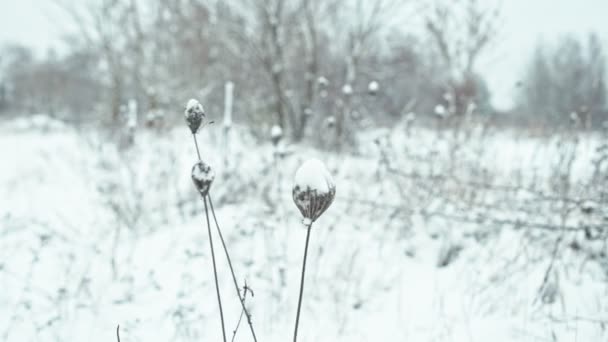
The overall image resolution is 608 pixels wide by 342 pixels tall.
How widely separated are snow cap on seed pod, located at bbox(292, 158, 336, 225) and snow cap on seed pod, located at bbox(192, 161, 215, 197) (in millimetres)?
195

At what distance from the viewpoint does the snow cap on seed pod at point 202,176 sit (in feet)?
2.31

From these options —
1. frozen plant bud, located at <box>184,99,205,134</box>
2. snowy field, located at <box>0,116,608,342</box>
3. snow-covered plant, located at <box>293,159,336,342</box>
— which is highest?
frozen plant bud, located at <box>184,99,205,134</box>

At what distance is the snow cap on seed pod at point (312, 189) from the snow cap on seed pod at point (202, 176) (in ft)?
0.64

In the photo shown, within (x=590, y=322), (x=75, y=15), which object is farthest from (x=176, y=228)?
(x=75, y=15)

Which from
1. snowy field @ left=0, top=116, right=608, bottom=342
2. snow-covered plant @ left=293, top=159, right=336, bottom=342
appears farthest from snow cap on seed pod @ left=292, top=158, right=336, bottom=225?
snowy field @ left=0, top=116, right=608, bottom=342

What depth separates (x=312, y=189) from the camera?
2.05 ft

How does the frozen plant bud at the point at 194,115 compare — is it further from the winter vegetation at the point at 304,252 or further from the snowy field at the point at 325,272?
the snowy field at the point at 325,272

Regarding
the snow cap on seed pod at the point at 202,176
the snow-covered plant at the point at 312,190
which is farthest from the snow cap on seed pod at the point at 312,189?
the snow cap on seed pod at the point at 202,176

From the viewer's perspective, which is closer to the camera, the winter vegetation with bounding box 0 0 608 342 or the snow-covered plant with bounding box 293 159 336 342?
the snow-covered plant with bounding box 293 159 336 342

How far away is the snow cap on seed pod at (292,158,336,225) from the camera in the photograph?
63cm

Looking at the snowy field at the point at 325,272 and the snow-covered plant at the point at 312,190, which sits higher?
the snow-covered plant at the point at 312,190

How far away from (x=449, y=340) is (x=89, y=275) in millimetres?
1701

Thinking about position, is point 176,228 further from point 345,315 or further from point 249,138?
point 249,138

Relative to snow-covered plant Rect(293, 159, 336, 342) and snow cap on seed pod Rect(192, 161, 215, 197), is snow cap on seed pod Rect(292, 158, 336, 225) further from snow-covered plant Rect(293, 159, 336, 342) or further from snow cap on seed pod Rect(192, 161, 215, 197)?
snow cap on seed pod Rect(192, 161, 215, 197)
